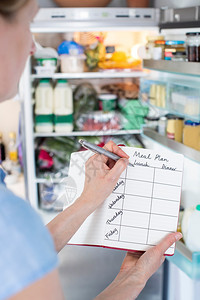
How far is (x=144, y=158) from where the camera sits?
2.95 ft

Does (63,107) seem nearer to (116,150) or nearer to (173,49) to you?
(173,49)

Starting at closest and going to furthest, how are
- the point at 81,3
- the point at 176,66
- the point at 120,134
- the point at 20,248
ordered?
1. the point at 20,248
2. the point at 176,66
3. the point at 81,3
4. the point at 120,134

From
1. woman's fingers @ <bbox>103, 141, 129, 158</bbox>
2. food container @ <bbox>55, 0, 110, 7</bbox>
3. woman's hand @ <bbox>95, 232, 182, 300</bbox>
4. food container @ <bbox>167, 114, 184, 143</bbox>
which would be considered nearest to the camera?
woman's hand @ <bbox>95, 232, 182, 300</bbox>

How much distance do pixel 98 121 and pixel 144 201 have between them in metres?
1.76

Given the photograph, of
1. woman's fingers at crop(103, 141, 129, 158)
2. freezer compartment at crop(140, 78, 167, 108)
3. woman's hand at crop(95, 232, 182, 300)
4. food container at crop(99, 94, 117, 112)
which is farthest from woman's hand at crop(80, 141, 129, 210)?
food container at crop(99, 94, 117, 112)

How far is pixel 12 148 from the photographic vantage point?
9.13 feet

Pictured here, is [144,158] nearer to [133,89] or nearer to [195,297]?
[195,297]

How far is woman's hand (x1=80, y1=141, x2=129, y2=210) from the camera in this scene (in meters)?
0.84

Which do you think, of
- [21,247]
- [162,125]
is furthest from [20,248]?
[162,125]

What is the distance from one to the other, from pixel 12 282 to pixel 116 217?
50 cm

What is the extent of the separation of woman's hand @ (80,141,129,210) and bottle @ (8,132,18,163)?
197 centimetres

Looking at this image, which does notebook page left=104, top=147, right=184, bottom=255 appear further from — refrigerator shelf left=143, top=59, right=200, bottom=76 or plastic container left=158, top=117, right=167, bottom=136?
plastic container left=158, top=117, right=167, bottom=136

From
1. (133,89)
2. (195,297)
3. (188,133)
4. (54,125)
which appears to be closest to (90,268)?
(195,297)

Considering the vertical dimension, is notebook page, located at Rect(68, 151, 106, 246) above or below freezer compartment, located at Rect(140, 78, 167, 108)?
below
